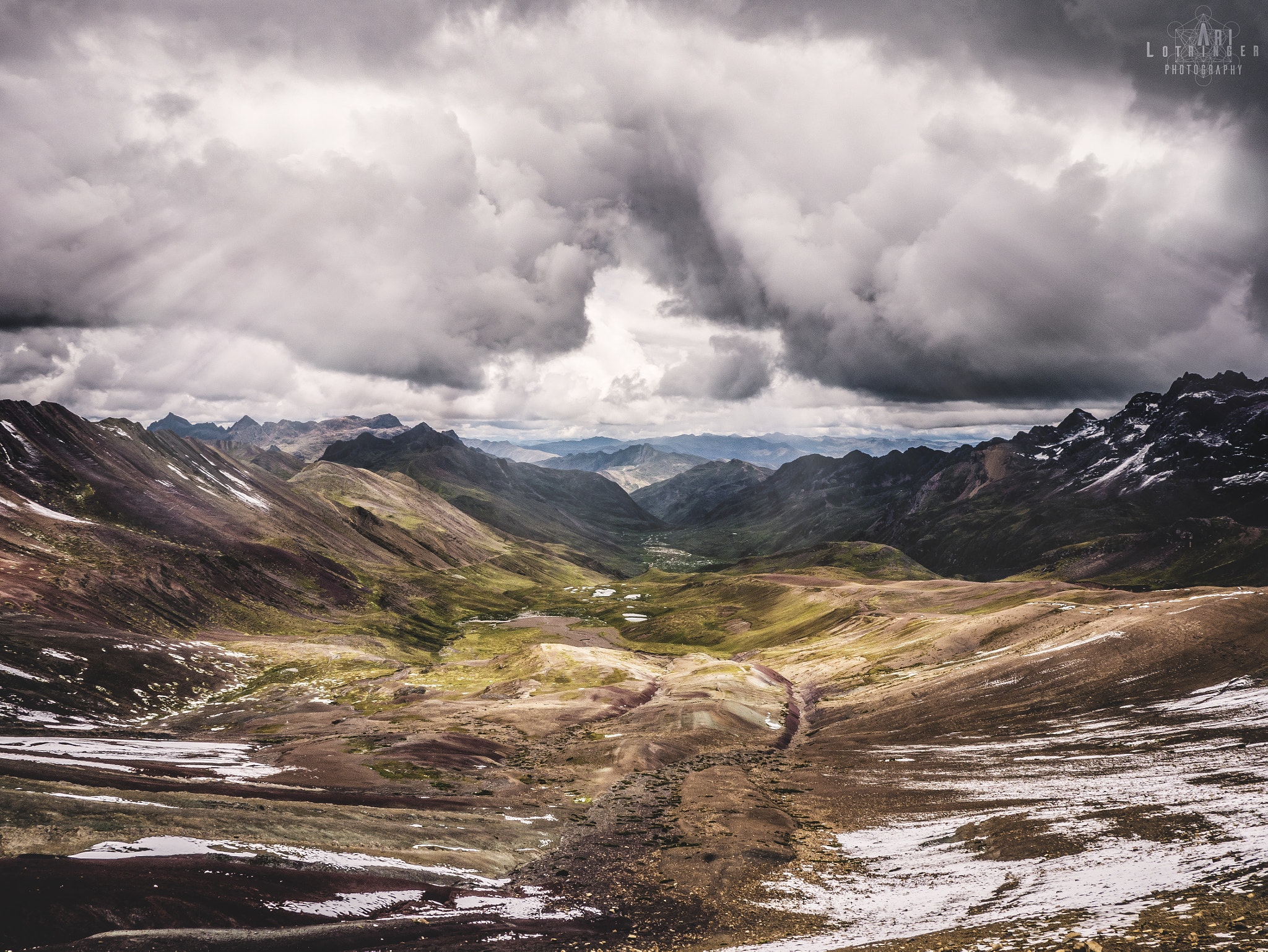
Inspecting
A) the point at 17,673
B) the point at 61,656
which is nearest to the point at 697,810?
the point at 17,673

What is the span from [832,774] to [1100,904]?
48.3m

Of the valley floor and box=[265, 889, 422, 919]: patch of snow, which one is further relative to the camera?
box=[265, 889, 422, 919]: patch of snow

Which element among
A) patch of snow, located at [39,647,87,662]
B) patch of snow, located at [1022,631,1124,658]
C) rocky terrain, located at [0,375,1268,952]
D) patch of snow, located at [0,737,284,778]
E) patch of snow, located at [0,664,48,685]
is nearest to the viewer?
rocky terrain, located at [0,375,1268,952]

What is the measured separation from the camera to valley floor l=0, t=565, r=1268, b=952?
30.7 m

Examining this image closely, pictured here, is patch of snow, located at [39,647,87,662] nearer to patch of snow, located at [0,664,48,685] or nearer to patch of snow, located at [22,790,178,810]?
patch of snow, located at [0,664,48,685]

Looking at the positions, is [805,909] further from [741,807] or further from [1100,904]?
[741,807]

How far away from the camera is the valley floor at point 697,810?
30703mm

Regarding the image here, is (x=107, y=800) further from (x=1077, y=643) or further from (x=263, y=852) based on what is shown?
(x=1077, y=643)

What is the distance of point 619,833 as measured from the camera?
59.0 metres

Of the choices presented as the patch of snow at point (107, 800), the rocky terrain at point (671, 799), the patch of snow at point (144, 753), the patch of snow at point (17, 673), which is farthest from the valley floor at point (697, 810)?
the patch of snow at point (17, 673)

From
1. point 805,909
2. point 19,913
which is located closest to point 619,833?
point 805,909

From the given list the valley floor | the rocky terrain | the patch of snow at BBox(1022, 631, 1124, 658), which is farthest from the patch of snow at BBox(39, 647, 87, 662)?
the patch of snow at BBox(1022, 631, 1124, 658)

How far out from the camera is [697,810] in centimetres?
6500

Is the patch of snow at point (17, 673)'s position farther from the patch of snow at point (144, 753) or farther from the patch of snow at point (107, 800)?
the patch of snow at point (107, 800)
